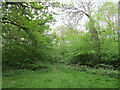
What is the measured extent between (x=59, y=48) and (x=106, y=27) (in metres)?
6.70

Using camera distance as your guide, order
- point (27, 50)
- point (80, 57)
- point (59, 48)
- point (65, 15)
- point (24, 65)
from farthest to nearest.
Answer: point (59, 48) → point (65, 15) → point (80, 57) → point (24, 65) → point (27, 50)

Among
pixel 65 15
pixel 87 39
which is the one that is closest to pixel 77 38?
pixel 87 39

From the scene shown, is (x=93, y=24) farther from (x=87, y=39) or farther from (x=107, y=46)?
(x=107, y=46)

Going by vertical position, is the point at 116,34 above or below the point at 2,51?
above

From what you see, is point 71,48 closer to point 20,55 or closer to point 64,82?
point 20,55

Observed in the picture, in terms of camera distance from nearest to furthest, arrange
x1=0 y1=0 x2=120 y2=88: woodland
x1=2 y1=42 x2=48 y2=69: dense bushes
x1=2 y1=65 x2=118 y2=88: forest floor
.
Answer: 1. x1=2 y1=65 x2=118 y2=88: forest floor
2. x1=0 y1=0 x2=120 y2=88: woodland
3. x1=2 y1=42 x2=48 y2=69: dense bushes

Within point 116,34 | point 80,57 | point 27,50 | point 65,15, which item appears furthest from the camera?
point 65,15

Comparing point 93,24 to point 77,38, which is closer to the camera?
point 93,24

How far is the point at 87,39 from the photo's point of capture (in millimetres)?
5840

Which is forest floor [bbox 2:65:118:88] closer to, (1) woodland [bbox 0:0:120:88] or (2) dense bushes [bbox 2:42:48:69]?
(1) woodland [bbox 0:0:120:88]

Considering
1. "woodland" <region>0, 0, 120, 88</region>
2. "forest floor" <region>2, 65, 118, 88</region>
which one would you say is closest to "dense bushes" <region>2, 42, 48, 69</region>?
"woodland" <region>0, 0, 120, 88</region>

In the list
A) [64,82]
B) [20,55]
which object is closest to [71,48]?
[20,55]

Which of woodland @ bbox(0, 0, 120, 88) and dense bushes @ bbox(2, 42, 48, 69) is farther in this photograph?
dense bushes @ bbox(2, 42, 48, 69)

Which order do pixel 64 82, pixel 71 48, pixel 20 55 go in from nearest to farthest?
pixel 64 82
pixel 20 55
pixel 71 48
